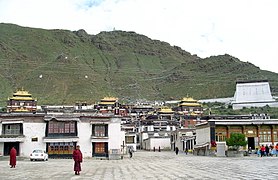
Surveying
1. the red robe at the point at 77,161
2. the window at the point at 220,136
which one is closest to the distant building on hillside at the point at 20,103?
the window at the point at 220,136

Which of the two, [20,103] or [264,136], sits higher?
[20,103]

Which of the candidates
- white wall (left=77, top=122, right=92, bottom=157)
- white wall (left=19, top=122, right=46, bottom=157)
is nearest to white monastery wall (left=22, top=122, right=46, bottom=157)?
white wall (left=19, top=122, right=46, bottom=157)

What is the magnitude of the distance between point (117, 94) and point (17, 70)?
34520mm

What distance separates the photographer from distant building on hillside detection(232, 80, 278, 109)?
102500 millimetres

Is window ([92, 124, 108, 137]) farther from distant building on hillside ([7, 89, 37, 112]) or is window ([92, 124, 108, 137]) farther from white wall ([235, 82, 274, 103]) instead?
white wall ([235, 82, 274, 103])

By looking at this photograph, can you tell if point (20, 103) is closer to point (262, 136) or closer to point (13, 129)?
point (13, 129)

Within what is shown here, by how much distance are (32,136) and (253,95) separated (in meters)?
78.1

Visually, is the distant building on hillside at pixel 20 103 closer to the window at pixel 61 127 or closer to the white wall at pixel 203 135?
the white wall at pixel 203 135

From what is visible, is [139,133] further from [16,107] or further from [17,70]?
[17,70]

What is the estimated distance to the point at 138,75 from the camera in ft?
556

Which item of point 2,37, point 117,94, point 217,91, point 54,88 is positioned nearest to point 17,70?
point 54,88

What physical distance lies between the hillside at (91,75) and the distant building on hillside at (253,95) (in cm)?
1893

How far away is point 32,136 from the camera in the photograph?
36.8 m

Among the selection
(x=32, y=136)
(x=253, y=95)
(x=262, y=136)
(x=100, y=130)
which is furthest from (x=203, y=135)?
(x=253, y=95)
